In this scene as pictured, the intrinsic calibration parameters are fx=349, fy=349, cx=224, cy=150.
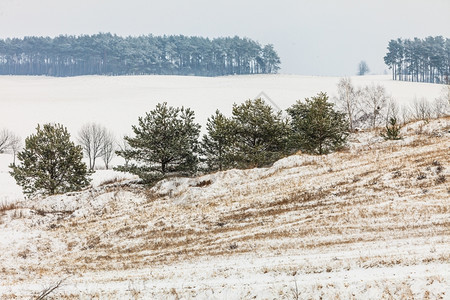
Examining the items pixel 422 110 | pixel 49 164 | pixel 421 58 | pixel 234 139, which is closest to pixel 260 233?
pixel 234 139

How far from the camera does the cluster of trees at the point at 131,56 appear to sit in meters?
172

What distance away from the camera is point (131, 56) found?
6722 inches

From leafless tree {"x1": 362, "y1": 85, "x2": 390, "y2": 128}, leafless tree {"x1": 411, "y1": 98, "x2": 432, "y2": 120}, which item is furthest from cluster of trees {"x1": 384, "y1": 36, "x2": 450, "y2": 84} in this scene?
leafless tree {"x1": 362, "y1": 85, "x2": 390, "y2": 128}

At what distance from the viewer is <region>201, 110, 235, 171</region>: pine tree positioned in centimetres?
3372

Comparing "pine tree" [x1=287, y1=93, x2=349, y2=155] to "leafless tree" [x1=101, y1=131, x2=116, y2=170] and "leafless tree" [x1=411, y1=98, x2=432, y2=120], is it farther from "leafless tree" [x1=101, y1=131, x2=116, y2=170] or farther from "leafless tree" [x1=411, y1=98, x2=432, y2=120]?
"leafless tree" [x1=101, y1=131, x2=116, y2=170]

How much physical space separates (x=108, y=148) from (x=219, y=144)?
149 ft

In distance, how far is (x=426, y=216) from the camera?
1526 cm

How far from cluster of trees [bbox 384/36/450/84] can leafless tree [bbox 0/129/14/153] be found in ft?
467

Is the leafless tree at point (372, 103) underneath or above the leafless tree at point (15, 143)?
above

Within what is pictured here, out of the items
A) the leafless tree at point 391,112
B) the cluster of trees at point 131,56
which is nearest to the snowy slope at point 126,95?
the leafless tree at point 391,112

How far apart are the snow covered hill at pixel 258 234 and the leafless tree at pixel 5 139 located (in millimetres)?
54094

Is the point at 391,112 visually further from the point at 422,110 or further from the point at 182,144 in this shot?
the point at 182,144

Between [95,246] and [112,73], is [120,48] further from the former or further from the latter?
[95,246]

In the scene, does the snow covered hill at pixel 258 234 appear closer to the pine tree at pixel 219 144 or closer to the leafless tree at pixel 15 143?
the pine tree at pixel 219 144
